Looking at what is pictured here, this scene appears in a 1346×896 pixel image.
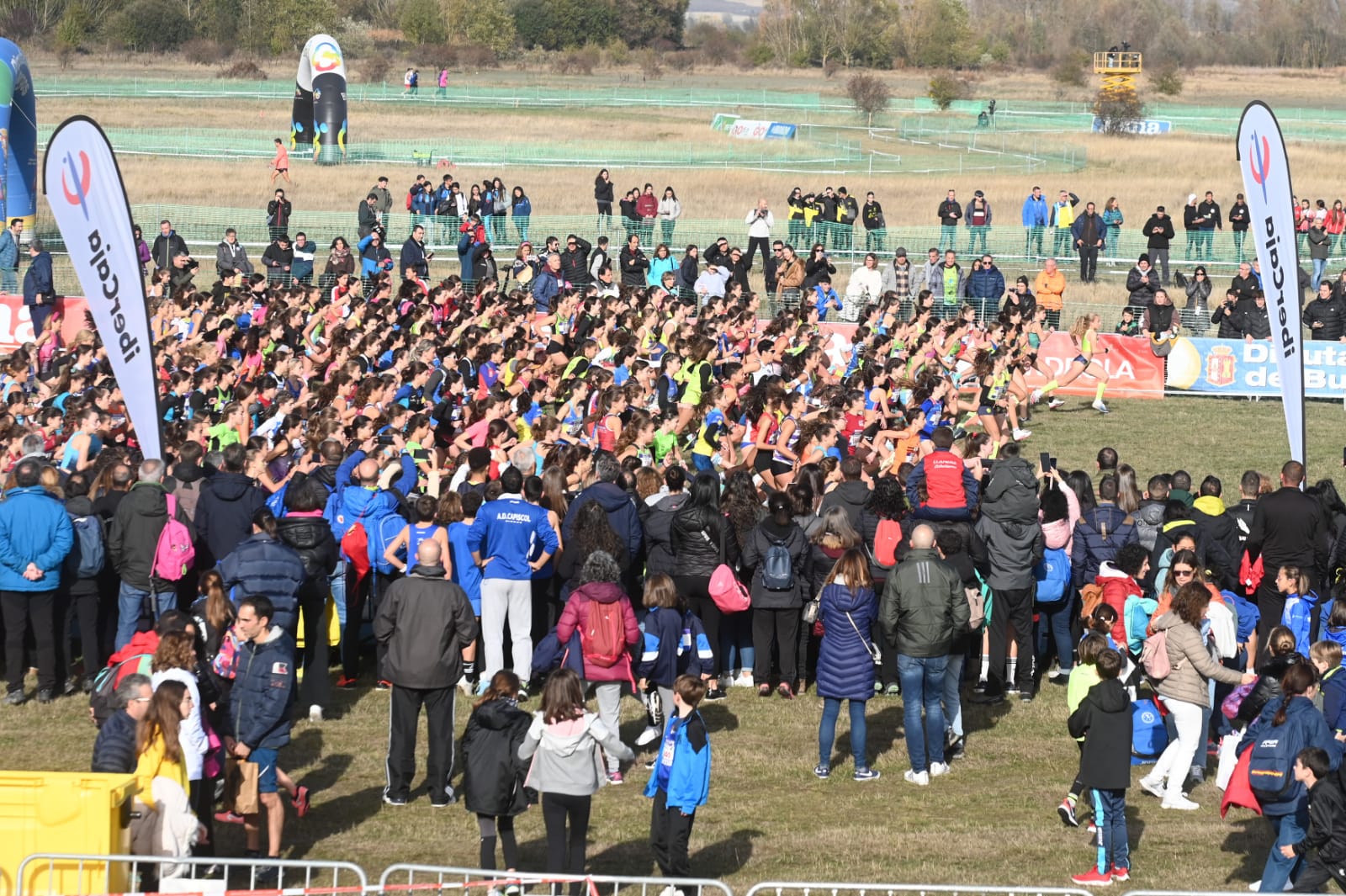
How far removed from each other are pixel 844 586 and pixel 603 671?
1.67 meters

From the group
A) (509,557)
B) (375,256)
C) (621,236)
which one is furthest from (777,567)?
(621,236)

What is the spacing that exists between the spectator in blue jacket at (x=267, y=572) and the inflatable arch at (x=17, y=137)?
24.3 metres

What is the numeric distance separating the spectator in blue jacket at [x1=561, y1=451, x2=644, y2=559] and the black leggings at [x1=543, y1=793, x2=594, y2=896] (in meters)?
3.53

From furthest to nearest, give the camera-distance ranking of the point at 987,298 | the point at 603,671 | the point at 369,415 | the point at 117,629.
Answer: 1. the point at 987,298
2. the point at 369,415
3. the point at 117,629
4. the point at 603,671

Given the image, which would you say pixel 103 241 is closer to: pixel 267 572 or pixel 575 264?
pixel 267 572

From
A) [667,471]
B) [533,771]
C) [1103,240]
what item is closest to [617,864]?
[533,771]

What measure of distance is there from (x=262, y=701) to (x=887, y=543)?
511cm

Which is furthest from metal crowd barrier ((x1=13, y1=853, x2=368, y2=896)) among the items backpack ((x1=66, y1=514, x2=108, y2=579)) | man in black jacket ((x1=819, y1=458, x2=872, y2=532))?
man in black jacket ((x1=819, y1=458, x2=872, y2=532))

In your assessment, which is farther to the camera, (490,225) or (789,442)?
(490,225)

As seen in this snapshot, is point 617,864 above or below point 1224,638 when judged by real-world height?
below

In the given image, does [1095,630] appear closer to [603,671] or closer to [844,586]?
[844,586]

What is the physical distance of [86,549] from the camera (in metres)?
11.5

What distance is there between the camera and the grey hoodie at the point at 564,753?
27.3 feet

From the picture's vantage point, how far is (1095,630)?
9562 mm
